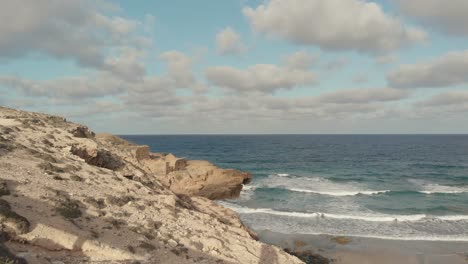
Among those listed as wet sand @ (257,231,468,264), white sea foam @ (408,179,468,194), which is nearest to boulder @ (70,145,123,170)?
wet sand @ (257,231,468,264)

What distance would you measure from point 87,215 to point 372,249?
2366cm

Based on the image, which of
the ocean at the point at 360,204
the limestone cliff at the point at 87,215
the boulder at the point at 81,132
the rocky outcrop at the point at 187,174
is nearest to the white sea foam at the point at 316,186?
the ocean at the point at 360,204

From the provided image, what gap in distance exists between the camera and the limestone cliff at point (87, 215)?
40.9 feet

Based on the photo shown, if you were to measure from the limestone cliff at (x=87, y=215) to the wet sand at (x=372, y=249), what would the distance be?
6.71 metres

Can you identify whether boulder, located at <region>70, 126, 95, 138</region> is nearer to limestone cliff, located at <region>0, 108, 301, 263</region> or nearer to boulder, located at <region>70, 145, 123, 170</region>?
limestone cliff, located at <region>0, 108, 301, 263</region>

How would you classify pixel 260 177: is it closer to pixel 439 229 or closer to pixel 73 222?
pixel 439 229

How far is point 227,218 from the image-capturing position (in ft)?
84.9

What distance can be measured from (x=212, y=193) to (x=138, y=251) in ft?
95.3

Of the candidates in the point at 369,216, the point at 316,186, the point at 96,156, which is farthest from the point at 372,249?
the point at 316,186

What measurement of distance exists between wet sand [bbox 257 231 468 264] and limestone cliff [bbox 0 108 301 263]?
6711 millimetres

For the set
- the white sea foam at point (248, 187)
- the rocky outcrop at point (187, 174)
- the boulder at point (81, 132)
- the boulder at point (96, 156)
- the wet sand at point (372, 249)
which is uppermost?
the boulder at point (81, 132)

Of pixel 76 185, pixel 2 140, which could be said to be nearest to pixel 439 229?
pixel 76 185

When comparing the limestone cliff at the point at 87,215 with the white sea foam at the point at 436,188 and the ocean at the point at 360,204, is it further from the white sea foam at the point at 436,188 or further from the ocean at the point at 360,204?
the white sea foam at the point at 436,188

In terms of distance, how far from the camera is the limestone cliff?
491 inches
